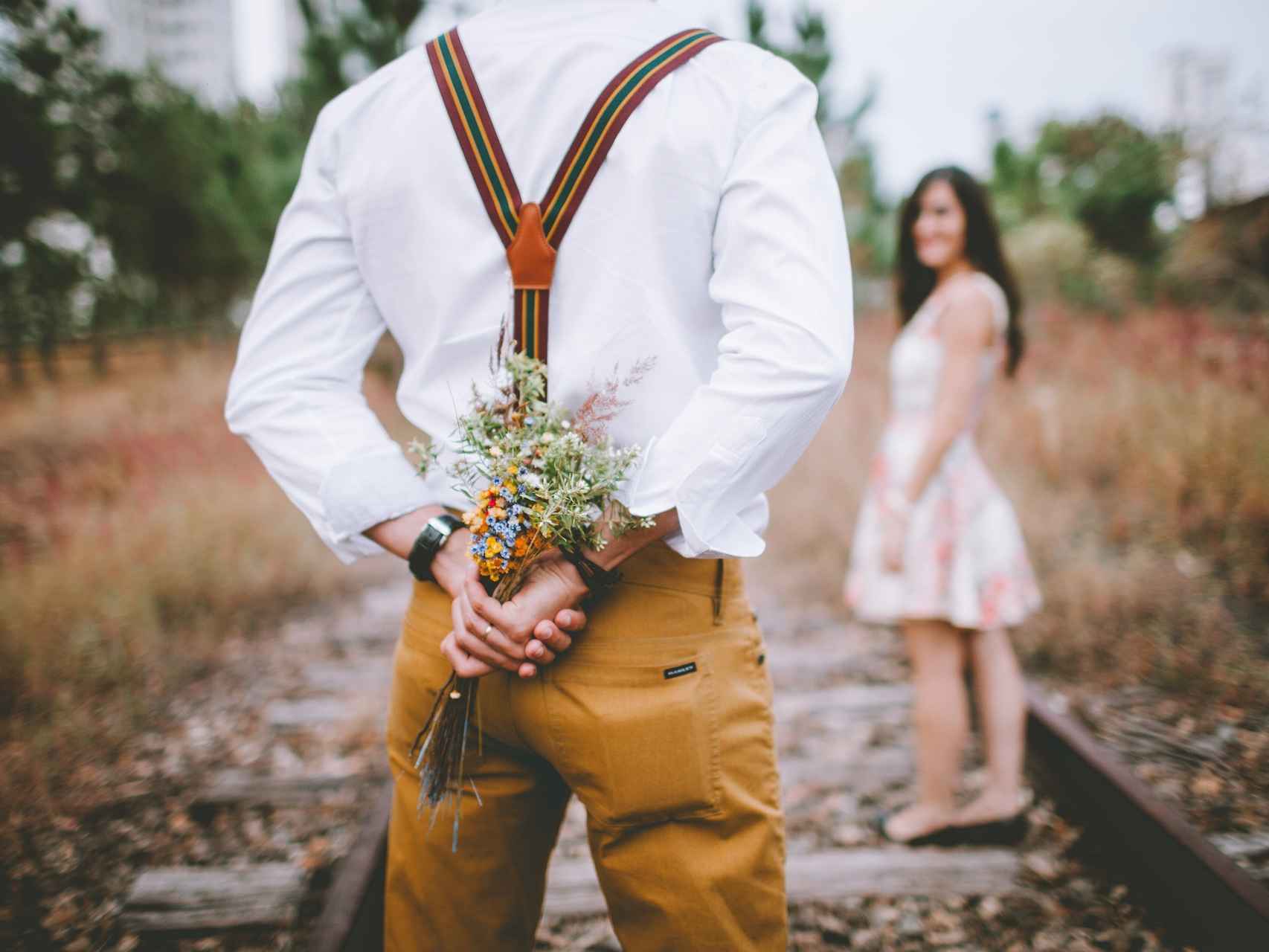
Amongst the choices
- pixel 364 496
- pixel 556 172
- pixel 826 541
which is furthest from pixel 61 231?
pixel 556 172

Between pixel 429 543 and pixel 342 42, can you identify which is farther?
pixel 342 42

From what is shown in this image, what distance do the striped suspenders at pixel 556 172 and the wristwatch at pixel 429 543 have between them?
1.04ft

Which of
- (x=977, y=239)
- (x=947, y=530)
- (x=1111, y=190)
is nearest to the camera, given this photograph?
(x=947, y=530)

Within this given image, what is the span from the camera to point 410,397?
1.34 meters

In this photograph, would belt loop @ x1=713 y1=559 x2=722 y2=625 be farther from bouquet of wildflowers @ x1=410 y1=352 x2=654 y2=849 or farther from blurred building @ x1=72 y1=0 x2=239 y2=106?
blurred building @ x1=72 y1=0 x2=239 y2=106

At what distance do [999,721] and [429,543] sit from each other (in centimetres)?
229

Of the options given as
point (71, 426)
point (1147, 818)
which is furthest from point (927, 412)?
point (71, 426)

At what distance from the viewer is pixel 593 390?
1170 millimetres

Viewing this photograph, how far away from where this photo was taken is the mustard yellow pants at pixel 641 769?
44.7 inches

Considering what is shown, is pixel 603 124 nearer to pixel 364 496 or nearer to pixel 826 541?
pixel 364 496

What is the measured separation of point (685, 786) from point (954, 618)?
1.74 m

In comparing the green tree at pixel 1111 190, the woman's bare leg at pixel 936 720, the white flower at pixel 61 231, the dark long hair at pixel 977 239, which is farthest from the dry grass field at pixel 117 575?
the green tree at pixel 1111 190

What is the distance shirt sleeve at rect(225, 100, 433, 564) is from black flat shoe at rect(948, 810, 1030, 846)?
93.5 inches

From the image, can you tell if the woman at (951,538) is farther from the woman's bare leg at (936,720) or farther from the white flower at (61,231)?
the white flower at (61,231)
